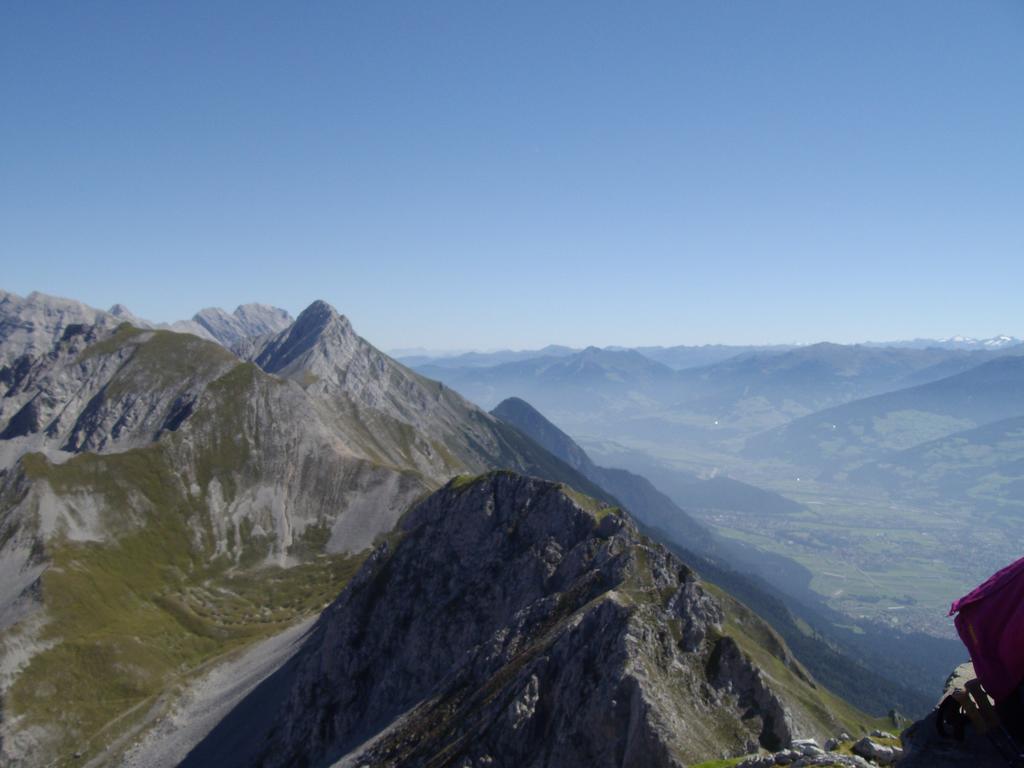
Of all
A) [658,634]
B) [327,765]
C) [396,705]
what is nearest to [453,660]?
[396,705]

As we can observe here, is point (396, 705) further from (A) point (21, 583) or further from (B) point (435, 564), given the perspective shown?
(A) point (21, 583)

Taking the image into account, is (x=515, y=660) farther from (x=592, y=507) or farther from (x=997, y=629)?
(x=997, y=629)

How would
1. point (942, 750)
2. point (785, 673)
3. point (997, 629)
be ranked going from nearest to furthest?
point (997, 629) < point (942, 750) < point (785, 673)

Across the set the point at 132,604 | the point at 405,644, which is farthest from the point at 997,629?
the point at 132,604

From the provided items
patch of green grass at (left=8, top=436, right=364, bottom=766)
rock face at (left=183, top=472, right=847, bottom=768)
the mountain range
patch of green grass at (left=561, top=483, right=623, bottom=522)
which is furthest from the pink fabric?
patch of green grass at (left=8, top=436, right=364, bottom=766)

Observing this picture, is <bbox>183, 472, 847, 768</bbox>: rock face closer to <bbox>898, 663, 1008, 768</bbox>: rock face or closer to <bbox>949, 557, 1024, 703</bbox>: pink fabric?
<bbox>898, 663, 1008, 768</bbox>: rock face

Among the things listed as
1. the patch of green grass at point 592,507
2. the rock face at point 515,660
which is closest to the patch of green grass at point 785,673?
the rock face at point 515,660

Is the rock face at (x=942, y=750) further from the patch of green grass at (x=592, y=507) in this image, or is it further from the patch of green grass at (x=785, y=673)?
the patch of green grass at (x=592, y=507)
